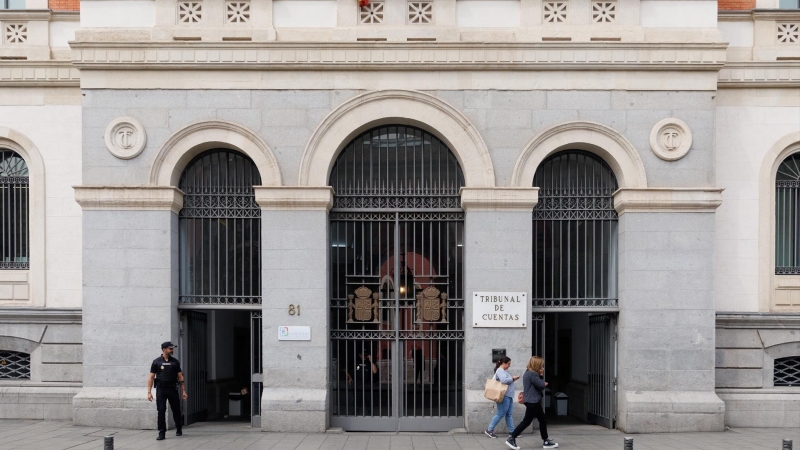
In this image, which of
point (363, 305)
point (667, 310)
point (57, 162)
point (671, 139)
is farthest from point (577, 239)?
point (57, 162)

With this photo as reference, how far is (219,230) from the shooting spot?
14.3 meters

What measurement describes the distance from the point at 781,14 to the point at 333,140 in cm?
981

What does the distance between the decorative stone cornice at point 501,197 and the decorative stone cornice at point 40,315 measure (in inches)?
332

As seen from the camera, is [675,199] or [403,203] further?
[403,203]

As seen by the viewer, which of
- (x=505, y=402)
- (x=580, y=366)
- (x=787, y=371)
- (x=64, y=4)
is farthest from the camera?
(x=580, y=366)

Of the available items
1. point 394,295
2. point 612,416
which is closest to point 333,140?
point 394,295

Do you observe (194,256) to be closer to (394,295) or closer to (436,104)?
(394,295)

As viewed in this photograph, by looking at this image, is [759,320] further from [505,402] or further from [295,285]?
[295,285]

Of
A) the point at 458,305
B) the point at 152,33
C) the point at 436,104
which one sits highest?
the point at 152,33

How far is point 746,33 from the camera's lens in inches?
580

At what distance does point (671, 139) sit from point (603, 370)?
5.02m

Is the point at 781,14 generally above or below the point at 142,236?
above

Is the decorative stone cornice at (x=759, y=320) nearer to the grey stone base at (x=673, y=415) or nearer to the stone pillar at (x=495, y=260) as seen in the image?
the grey stone base at (x=673, y=415)

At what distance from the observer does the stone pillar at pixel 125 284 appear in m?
13.5
